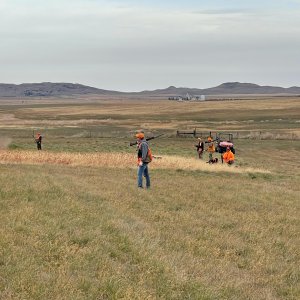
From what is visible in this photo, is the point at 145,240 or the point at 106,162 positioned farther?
the point at 106,162

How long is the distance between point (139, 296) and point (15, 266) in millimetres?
1780

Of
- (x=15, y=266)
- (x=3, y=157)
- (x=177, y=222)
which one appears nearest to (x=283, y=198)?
(x=177, y=222)

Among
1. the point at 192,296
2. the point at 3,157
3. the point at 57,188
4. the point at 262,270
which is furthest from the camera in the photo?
the point at 3,157

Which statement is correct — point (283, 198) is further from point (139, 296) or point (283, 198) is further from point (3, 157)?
point (3, 157)

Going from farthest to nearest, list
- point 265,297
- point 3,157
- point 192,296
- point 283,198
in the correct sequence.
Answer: point 3,157 < point 283,198 < point 265,297 < point 192,296

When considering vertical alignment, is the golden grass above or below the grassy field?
below

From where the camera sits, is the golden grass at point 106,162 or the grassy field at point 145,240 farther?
the golden grass at point 106,162

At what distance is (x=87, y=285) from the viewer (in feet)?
21.7

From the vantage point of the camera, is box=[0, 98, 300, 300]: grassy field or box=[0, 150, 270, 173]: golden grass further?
box=[0, 150, 270, 173]: golden grass

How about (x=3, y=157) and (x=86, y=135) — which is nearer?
(x=3, y=157)

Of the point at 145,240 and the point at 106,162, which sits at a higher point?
the point at 145,240

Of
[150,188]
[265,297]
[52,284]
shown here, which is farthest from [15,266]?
[150,188]

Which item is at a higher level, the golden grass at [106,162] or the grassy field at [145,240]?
the grassy field at [145,240]

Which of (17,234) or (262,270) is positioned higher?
(17,234)
